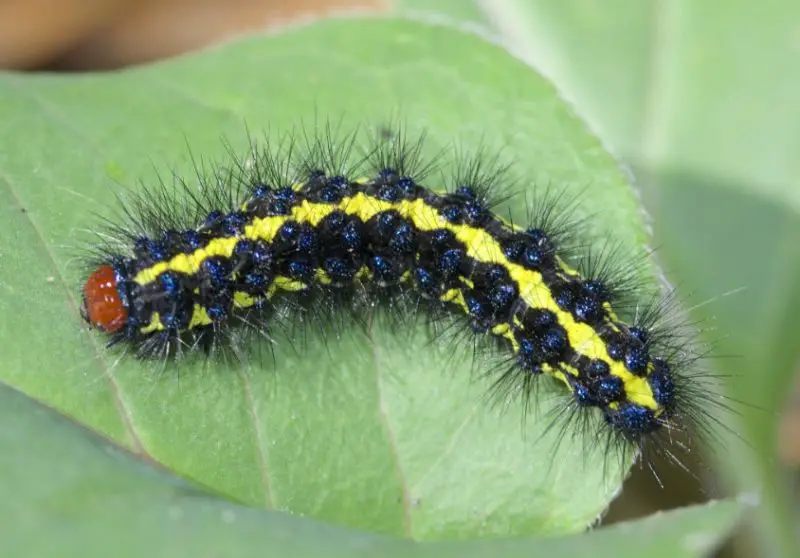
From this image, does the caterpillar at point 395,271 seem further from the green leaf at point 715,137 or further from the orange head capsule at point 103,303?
the green leaf at point 715,137

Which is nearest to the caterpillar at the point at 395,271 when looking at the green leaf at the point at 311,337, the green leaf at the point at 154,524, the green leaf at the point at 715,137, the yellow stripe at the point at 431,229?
the yellow stripe at the point at 431,229

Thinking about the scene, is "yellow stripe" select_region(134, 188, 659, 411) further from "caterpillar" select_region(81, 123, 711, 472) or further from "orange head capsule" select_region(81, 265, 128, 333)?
"orange head capsule" select_region(81, 265, 128, 333)

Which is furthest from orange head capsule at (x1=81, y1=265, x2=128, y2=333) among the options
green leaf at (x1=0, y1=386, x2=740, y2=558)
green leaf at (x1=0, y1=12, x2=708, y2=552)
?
green leaf at (x1=0, y1=386, x2=740, y2=558)

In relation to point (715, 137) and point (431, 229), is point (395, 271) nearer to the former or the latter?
point (431, 229)

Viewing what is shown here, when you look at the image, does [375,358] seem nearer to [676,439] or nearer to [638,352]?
[638,352]

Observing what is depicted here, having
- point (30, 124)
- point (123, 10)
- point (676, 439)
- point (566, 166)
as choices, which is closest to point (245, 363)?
point (30, 124)

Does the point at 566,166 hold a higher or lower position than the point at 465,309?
higher
